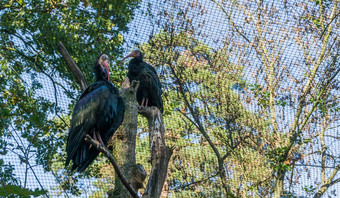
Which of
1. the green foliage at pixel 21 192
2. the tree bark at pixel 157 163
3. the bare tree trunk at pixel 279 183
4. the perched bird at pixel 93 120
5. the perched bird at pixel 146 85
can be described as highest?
the perched bird at pixel 146 85

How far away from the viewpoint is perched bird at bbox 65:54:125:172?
2994 millimetres

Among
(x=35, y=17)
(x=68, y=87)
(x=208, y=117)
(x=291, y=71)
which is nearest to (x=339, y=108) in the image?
(x=291, y=71)

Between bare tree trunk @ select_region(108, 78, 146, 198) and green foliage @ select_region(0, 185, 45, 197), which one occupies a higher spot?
bare tree trunk @ select_region(108, 78, 146, 198)

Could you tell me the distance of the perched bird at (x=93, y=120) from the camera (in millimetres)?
2994

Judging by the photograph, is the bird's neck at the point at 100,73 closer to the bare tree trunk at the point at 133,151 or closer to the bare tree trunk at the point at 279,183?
the bare tree trunk at the point at 133,151

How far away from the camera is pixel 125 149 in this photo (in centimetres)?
314

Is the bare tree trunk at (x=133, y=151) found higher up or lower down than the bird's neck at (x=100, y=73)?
lower down

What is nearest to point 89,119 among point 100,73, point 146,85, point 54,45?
point 100,73

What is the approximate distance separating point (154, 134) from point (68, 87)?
11.0 feet

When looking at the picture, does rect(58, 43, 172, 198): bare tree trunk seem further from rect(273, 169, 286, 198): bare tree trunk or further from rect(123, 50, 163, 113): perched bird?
rect(273, 169, 286, 198): bare tree trunk

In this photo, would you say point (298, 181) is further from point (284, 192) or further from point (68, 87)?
point (68, 87)

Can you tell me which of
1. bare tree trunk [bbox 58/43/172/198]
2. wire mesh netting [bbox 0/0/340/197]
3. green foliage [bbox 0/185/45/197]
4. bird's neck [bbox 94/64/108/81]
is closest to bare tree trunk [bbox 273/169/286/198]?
wire mesh netting [bbox 0/0/340/197]

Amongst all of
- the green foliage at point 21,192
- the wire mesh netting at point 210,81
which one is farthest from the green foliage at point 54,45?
the green foliage at point 21,192

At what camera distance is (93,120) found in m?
3.11
